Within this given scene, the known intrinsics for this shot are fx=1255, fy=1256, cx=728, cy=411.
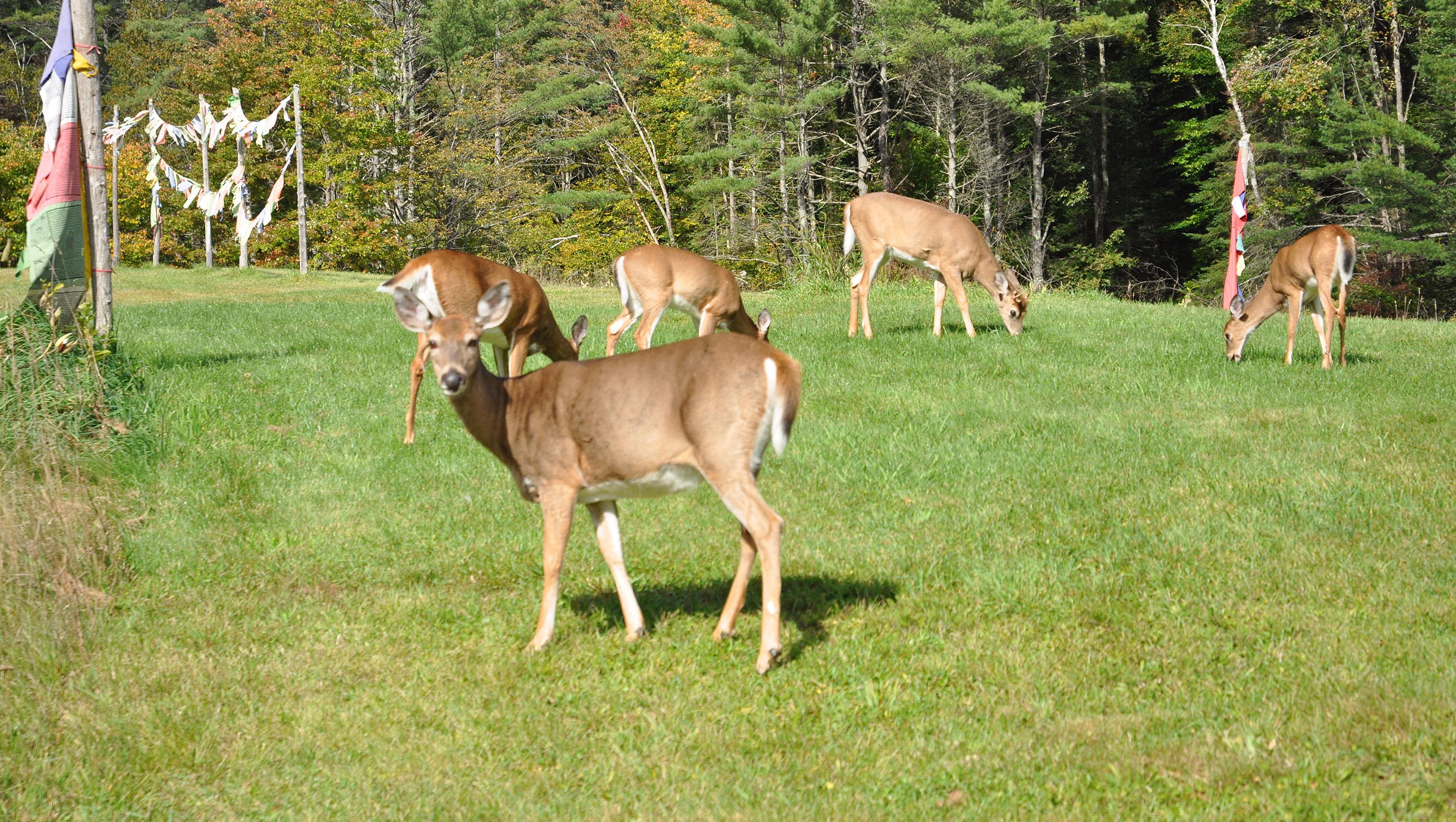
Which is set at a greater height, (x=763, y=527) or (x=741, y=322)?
(x=741, y=322)

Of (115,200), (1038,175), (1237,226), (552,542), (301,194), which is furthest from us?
(1038,175)

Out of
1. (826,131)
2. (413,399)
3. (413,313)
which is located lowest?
(413,399)

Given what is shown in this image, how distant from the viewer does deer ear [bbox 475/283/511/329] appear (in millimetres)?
5500

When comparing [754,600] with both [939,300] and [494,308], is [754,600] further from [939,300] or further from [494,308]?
[939,300]

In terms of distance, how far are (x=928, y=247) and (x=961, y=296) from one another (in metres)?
0.86

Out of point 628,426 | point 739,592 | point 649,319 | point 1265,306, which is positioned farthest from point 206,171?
point 739,592

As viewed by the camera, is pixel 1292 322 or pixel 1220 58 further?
pixel 1220 58

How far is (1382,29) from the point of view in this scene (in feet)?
118

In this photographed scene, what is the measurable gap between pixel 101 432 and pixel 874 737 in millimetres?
6312

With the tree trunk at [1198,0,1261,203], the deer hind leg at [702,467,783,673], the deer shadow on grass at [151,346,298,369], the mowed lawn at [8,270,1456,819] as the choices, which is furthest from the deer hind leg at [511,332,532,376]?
the tree trunk at [1198,0,1261,203]

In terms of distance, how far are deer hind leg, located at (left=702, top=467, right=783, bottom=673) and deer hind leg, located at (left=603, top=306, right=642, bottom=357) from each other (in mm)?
7188

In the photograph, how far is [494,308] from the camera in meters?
5.56

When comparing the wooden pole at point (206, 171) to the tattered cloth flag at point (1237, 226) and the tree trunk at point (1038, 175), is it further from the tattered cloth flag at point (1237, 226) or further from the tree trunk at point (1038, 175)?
the tattered cloth flag at point (1237, 226)

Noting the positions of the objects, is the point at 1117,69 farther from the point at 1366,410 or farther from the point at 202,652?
the point at 202,652
